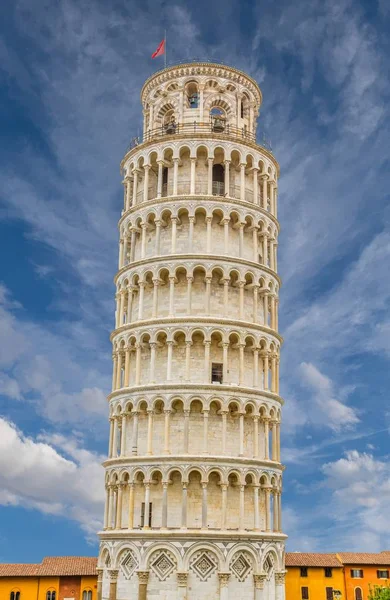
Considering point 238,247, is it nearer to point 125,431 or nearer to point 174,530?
point 125,431

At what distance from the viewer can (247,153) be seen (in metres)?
49.8

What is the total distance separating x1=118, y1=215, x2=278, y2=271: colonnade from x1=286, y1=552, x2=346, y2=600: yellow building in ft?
106

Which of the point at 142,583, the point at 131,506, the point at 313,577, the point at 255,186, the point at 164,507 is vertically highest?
the point at 255,186

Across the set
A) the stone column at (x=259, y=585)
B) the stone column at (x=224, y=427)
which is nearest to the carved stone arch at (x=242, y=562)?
the stone column at (x=259, y=585)

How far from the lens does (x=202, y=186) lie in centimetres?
4891

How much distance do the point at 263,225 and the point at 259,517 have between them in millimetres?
19837

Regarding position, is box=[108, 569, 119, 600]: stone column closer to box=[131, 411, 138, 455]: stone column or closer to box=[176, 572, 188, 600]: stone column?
box=[176, 572, 188, 600]: stone column

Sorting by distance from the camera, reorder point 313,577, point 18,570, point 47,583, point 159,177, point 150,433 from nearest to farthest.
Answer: point 150,433 < point 159,177 < point 47,583 < point 18,570 < point 313,577

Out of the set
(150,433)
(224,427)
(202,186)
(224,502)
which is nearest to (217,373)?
(224,427)

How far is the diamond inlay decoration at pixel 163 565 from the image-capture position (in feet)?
135

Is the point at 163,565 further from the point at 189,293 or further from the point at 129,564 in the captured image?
the point at 189,293

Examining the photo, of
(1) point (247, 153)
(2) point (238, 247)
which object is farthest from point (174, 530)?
(1) point (247, 153)

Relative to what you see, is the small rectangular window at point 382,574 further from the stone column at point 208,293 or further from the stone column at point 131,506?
the stone column at point 208,293

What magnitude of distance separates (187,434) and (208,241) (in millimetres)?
12832
